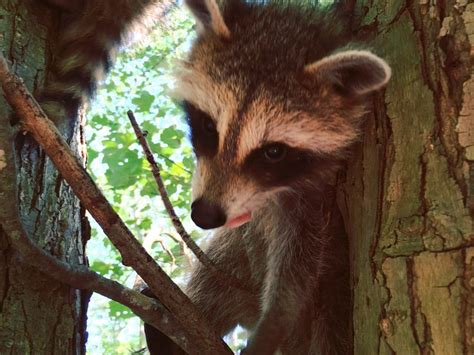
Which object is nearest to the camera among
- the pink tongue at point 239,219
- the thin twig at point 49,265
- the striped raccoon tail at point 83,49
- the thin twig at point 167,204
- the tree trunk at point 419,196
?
the tree trunk at point 419,196

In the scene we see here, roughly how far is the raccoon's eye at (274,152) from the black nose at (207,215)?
20cm

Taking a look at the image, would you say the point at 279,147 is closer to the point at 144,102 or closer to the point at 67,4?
the point at 67,4

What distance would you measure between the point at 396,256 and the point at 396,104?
418 millimetres

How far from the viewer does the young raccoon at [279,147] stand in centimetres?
172

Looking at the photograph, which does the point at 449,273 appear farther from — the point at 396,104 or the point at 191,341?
the point at 191,341

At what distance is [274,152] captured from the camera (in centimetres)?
174

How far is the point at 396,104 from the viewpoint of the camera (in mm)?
1608

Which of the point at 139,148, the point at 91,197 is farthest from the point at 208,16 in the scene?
the point at 139,148

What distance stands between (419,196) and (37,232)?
1.01 metres

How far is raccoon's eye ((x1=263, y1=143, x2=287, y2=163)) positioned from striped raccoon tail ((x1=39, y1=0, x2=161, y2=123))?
0.68m

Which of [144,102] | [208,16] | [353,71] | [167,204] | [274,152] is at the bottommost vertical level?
[167,204]

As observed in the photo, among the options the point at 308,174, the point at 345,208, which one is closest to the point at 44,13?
the point at 308,174

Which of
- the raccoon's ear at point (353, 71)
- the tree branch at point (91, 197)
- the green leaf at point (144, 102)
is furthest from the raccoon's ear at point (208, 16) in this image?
the green leaf at point (144, 102)

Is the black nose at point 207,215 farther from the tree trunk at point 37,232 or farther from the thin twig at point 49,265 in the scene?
the tree trunk at point 37,232
